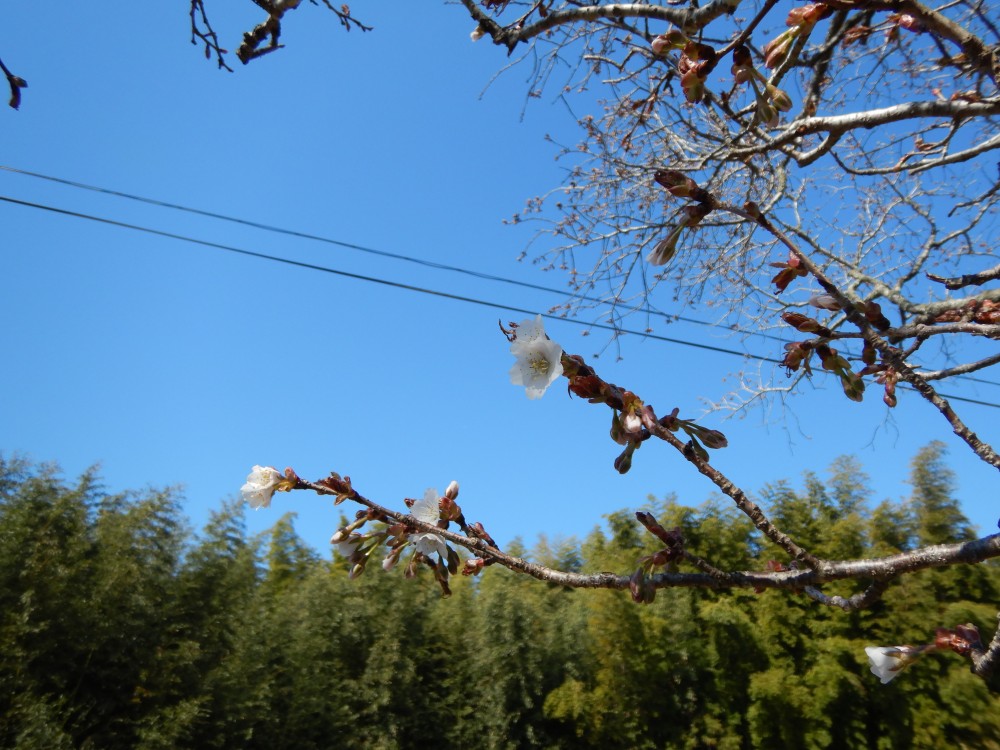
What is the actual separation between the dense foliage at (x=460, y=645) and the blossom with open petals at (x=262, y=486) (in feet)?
15.7

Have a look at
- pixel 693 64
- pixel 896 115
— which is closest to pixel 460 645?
pixel 896 115

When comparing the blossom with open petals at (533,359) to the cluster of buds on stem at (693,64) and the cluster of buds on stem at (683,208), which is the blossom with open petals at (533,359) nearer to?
the cluster of buds on stem at (683,208)

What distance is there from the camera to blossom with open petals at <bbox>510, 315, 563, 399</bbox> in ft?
2.07

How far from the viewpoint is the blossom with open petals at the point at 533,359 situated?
2.07ft

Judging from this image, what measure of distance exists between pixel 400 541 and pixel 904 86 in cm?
314

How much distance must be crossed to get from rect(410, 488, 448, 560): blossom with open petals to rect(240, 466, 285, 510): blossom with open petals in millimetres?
233

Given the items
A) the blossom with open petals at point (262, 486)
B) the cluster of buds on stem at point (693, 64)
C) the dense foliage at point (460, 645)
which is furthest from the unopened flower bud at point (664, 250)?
the dense foliage at point (460, 645)

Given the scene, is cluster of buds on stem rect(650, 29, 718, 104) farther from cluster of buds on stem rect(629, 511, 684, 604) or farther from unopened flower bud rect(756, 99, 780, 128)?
cluster of buds on stem rect(629, 511, 684, 604)

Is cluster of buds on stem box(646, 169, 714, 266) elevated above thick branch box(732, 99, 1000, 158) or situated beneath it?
situated beneath

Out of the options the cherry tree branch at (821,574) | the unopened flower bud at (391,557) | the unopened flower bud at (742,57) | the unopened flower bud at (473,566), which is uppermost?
the unopened flower bud at (742,57)

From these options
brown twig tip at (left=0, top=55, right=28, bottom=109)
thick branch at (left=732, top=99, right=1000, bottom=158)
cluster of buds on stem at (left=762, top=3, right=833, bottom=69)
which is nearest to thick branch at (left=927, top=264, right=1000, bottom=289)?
thick branch at (left=732, top=99, right=1000, bottom=158)

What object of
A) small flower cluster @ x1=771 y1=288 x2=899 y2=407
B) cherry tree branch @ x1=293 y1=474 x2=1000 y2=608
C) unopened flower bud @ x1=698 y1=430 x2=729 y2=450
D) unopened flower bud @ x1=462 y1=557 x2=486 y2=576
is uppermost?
small flower cluster @ x1=771 y1=288 x2=899 y2=407

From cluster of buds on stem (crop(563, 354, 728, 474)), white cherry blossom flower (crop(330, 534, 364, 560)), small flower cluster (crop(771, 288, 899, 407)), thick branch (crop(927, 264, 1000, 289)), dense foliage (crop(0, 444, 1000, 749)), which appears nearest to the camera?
cluster of buds on stem (crop(563, 354, 728, 474))

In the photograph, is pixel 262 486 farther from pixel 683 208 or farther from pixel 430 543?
pixel 683 208
